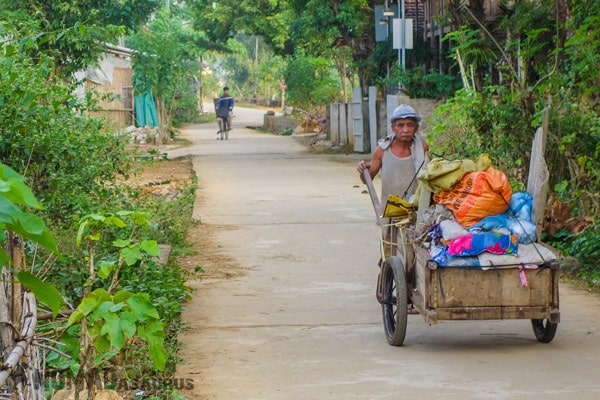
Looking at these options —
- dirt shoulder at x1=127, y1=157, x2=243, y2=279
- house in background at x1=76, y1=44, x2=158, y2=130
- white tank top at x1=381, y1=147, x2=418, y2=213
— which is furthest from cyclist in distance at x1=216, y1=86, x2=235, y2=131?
white tank top at x1=381, y1=147, x2=418, y2=213

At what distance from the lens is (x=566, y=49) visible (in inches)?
483

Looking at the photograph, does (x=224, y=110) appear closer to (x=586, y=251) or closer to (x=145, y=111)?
(x=145, y=111)

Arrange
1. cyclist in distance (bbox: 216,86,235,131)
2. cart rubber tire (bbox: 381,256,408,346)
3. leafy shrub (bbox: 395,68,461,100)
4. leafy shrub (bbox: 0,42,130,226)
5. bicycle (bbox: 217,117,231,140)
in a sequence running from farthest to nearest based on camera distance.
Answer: bicycle (bbox: 217,117,231,140) → cyclist in distance (bbox: 216,86,235,131) → leafy shrub (bbox: 395,68,461,100) → leafy shrub (bbox: 0,42,130,226) → cart rubber tire (bbox: 381,256,408,346)

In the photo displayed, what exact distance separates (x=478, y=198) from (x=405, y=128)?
1322 millimetres

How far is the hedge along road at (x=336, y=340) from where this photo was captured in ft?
22.5

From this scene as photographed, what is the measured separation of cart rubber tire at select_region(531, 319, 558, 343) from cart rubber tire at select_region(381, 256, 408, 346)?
0.94m

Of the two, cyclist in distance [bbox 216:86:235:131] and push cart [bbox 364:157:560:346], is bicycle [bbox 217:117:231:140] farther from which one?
push cart [bbox 364:157:560:346]

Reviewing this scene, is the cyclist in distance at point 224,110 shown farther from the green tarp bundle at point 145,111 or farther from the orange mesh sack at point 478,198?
the orange mesh sack at point 478,198

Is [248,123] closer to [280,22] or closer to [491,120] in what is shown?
[280,22]

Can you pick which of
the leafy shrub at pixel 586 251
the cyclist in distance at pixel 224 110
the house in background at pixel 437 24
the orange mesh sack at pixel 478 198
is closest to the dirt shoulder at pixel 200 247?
the leafy shrub at pixel 586 251

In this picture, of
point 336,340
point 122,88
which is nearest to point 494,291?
point 336,340

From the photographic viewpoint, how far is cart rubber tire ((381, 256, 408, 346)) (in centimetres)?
762

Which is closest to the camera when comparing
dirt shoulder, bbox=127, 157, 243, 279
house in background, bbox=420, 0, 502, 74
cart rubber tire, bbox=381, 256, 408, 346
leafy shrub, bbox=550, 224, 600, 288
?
cart rubber tire, bbox=381, 256, 408, 346

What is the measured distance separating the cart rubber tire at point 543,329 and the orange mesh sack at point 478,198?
0.87 meters
